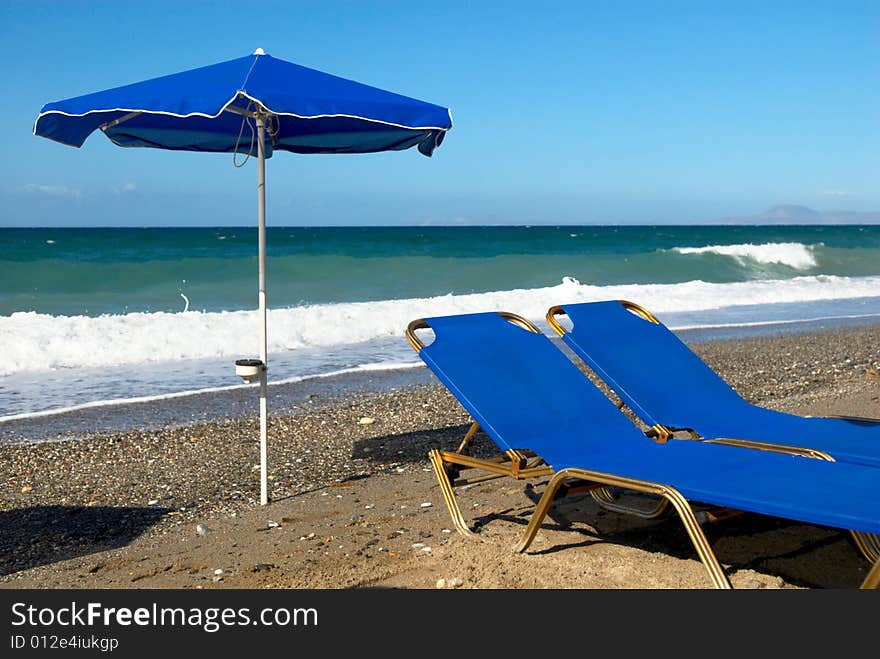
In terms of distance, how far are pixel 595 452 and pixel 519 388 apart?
1.72ft

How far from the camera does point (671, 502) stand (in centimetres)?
314

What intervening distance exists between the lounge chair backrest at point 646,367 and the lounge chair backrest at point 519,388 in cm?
21

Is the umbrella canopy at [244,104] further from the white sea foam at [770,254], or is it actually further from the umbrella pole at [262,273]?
the white sea foam at [770,254]

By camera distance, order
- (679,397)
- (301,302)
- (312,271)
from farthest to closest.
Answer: (312,271), (301,302), (679,397)

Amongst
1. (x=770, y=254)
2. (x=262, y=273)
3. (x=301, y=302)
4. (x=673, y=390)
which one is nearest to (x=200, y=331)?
(x=262, y=273)

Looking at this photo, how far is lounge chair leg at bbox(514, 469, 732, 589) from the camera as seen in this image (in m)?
3.00

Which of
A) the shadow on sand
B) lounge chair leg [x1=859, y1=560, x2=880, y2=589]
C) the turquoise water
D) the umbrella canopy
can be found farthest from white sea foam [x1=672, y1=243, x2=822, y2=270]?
lounge chair leg [x1=859, y1=560, x2=880, y2=589]

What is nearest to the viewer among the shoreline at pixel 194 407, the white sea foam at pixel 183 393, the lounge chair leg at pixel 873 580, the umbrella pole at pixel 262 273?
the lounge chair leg at pixel 873 580

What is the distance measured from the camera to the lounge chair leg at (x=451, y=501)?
12.6 feet

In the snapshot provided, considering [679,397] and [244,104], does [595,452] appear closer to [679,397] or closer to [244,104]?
[679,397]

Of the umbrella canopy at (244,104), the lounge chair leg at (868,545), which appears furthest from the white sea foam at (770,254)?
the lounge chair leg at (868,545)

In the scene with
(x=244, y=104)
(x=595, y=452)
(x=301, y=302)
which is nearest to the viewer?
(x=595, y=452)

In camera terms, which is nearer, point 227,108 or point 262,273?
point 227,108
